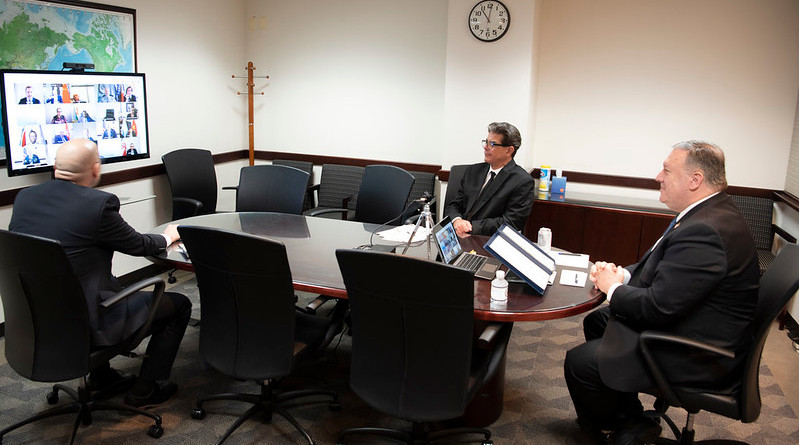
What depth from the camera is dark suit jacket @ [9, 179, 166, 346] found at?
255cm

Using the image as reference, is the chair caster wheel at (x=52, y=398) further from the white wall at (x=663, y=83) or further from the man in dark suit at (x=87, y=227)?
the white wall at (x=663, y=83)

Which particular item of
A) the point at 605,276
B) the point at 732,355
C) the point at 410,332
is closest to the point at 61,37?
the point at 410,332

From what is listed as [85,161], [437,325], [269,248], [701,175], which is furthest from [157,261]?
[701,175]

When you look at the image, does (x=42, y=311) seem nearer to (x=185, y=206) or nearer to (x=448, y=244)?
(x=448, y=244)

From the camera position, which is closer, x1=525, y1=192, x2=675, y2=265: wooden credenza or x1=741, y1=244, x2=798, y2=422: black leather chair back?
x1=741, y1=244, x2=798, y2=422: black leather chair back

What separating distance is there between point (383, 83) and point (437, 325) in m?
3.76

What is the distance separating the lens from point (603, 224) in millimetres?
4879

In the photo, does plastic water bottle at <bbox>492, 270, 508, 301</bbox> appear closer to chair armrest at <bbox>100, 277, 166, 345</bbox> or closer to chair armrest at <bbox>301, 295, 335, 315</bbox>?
chair armrest at <bbox>301, 295, 335, 315</bbox>

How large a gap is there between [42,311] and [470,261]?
70.3 inches

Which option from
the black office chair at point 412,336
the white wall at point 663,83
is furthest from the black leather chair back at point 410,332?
the white wall at point 663,83

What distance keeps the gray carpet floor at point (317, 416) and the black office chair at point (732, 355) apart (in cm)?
65

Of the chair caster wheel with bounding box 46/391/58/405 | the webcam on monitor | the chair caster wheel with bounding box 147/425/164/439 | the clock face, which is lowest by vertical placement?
the chair caster wheel with bounding box 147/425/164/439

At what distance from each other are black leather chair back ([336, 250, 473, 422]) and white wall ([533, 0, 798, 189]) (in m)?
3.50

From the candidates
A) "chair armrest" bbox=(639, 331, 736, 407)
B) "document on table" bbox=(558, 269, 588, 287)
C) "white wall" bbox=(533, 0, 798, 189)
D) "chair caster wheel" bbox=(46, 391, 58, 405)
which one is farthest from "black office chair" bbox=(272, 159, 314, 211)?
"chair armrest" bbox=(639, 331, 736, 407)
